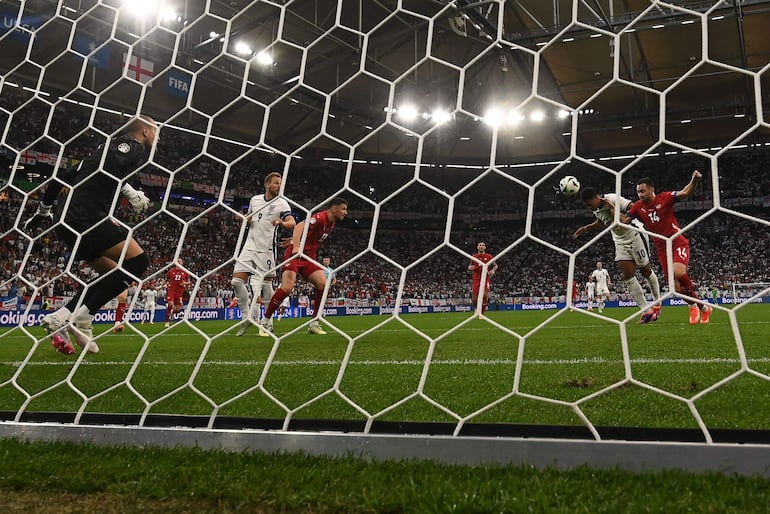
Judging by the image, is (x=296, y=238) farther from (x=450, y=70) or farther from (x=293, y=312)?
(x=293, y=312)

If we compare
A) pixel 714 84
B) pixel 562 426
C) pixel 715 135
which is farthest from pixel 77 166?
pixel 715 135

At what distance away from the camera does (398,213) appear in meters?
26.8

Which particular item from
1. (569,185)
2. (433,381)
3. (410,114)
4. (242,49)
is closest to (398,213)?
(242,49)

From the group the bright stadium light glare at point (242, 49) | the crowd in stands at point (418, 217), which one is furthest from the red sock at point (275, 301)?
the crowd in stands at point (418, 217)

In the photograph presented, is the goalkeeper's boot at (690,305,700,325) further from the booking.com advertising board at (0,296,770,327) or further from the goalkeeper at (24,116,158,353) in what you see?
the goalkeeper at (24,116,158,353)

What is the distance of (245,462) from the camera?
1.34 metres

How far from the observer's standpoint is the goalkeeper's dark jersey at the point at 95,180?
2.99 meters

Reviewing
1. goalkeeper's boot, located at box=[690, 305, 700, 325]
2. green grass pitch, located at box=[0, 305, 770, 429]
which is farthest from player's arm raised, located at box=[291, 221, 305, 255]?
goalkeeper's boot, located at box=[690, 305, 700, 325]

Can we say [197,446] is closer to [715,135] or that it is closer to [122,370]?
[122,370]

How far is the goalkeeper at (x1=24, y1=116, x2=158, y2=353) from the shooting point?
9.82 ft

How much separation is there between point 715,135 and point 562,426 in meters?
23.0

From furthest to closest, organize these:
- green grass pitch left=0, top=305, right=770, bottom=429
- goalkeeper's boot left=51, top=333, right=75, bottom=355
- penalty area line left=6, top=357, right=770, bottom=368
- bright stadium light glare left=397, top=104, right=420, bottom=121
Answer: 1. bright stadium light glare left=397, top=104, right=420, bottom=121
2. goalkeeper's boot left=51, top=333, right=75, bottom=355
3. penalty area line left=6, top=357, right=770, bottom=368
4. green grass pitch left=0, top=305, right=770, bottom=429

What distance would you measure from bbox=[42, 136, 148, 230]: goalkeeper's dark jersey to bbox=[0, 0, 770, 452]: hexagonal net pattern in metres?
0.05

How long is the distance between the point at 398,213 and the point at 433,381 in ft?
80.9
